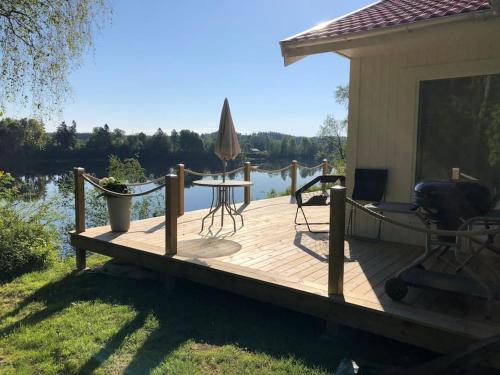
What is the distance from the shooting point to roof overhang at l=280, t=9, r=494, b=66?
3.03 meters

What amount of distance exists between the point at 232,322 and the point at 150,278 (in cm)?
148

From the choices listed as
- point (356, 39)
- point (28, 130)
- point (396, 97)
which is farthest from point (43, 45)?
point (396, 97)

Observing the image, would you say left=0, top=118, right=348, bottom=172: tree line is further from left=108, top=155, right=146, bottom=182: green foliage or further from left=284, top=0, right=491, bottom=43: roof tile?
left=284, top=0, right=491, bottom=43: roof tile

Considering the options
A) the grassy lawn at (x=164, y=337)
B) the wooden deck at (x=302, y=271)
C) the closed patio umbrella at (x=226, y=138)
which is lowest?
the grassy lawn at (x=164, y=337)

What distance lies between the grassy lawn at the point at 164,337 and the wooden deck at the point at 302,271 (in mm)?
257

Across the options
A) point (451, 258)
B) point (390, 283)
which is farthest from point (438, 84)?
point (390, 283)

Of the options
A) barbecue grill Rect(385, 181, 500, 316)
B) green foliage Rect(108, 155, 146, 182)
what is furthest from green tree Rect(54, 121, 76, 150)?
barbecue grill Rect(385, 181, 500, 316)

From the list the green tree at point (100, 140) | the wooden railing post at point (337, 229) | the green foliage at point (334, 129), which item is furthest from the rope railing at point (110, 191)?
the green foliage at point (334, 129)

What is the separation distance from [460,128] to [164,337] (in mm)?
3562

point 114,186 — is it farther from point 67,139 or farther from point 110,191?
point 67,139

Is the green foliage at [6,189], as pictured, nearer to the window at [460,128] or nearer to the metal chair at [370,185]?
the metal chair at [370,185]

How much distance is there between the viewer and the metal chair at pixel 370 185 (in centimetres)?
443

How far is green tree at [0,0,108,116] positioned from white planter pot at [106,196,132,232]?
165 cm

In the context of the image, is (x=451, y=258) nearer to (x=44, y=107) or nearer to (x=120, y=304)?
(x=120, y=304)
